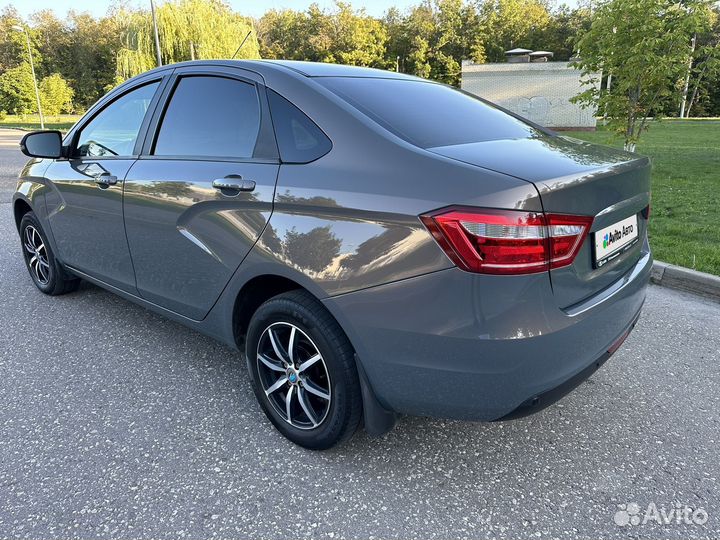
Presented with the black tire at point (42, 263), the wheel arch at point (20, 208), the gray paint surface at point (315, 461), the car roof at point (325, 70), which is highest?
the car roof at point (325, 70)

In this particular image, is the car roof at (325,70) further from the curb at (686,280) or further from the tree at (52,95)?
the tree at (52,95)

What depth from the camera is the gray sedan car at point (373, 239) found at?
1745 millimetres

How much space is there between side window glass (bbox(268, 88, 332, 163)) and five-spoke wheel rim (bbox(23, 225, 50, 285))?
2796 mm

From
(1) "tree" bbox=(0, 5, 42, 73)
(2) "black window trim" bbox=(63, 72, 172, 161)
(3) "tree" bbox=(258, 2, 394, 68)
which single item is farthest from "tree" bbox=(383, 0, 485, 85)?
(2) "black window trim" bbox=(63, 72, 172, 161)

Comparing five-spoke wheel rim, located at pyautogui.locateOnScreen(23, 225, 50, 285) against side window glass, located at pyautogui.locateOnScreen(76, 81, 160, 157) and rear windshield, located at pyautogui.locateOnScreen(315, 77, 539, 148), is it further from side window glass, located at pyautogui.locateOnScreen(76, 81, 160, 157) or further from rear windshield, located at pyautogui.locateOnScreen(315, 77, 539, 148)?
rear windshield, located at pyautogui.locateOnScreen(315, 77, 539, 148)

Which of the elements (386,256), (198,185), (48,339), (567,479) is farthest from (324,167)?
(48,339)

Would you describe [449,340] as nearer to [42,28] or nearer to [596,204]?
[596,204]

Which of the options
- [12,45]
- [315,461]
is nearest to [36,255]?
[315,461]

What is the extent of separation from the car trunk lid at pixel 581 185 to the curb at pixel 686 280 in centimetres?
228

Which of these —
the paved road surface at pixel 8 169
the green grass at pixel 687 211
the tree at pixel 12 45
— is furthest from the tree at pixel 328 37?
the green grass at pixel 687 211

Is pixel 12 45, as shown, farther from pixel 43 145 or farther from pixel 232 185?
pixel 232 185

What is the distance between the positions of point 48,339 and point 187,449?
1.74 meters

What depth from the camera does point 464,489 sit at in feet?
6.98

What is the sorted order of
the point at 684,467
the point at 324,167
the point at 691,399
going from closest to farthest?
the point at 324,167 → the point at 684,467 → the point at 691,399
